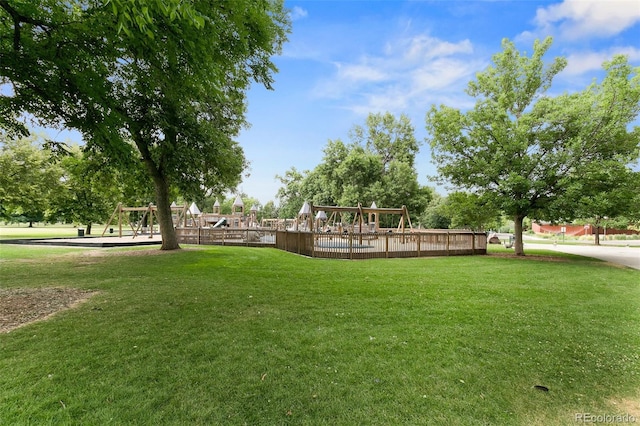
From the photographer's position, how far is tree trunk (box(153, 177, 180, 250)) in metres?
15.5

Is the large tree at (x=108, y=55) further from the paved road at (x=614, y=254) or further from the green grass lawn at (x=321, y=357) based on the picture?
the paved road at (x=614, y=254)

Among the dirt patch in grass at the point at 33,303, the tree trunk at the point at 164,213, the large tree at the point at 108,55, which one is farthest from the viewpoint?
the tree trunk at the point at 164,213

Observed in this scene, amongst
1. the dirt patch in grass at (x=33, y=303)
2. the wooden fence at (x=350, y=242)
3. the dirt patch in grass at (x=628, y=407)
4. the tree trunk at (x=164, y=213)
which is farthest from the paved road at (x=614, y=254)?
the tree trunk at (x=164, y=213)

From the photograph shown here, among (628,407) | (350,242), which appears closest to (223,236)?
(350,242)

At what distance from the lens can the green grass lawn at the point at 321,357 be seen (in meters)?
2.85

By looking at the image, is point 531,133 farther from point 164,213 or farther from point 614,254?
point 164,213

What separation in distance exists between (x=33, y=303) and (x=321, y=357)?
19.5ft

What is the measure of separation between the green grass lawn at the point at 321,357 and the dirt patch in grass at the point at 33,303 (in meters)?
0.33

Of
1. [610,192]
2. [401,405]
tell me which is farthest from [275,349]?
[610,192]

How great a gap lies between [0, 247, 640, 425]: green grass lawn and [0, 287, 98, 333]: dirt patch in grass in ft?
1.07

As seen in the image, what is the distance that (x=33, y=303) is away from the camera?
597cm

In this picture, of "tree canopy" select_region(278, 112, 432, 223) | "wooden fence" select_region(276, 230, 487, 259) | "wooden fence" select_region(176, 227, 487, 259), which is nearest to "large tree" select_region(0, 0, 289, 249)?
"wooden fence" select_region(276, 230, 487, 259)

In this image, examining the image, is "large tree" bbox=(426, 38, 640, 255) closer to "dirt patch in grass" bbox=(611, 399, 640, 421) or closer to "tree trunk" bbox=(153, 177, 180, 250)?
"dirt patch in grass" bbox=(611, 399, 640, 421)

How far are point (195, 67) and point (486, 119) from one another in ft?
51.5
